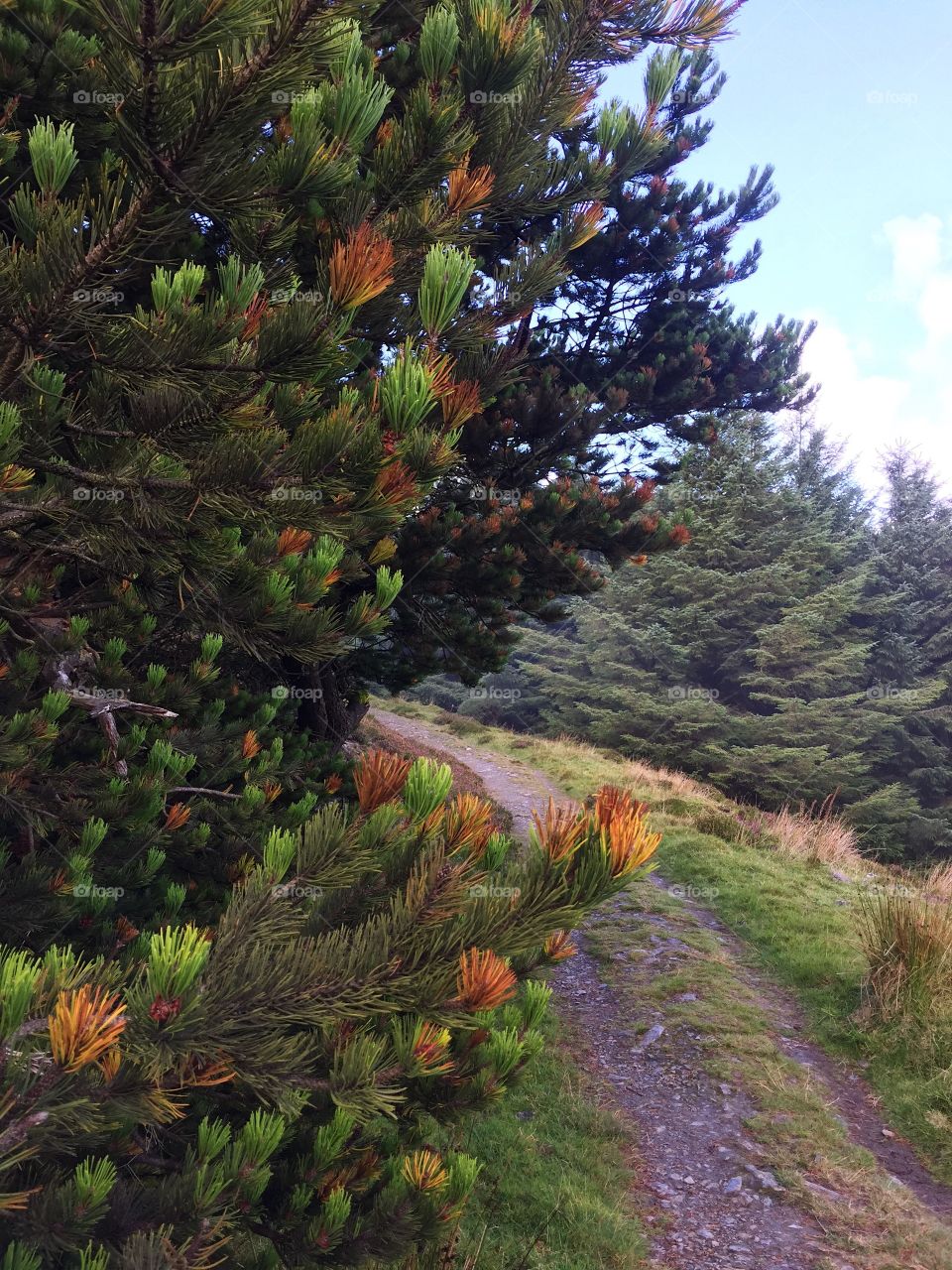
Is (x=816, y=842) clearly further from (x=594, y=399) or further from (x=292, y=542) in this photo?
(x=292, y=542)

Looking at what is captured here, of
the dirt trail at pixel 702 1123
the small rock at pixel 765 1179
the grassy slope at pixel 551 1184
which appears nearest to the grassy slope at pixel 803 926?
the dirt trail at pixel 702 1123

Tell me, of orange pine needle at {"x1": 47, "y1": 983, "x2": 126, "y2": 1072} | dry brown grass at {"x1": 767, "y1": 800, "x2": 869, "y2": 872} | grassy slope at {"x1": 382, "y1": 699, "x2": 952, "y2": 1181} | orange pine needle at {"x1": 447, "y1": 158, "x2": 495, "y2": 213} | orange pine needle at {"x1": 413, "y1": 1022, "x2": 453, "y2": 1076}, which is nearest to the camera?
orange pine needle at {"x1": 47, "y1": 983, "x2": 126, "y2": 1072}

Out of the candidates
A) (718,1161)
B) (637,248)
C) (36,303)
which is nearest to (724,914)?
(718,1161)

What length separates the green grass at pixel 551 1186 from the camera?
3.59 m

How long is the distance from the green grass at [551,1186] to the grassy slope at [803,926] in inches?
77.1

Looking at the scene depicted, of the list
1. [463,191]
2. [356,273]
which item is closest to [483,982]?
[356,273]

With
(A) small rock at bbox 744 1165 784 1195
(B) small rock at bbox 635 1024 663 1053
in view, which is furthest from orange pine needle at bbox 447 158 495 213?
(B) small rock at bbox 635 1024 663 1053

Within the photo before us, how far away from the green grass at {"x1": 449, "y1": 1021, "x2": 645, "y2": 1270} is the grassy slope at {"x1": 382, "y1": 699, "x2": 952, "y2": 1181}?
1959 millimetres

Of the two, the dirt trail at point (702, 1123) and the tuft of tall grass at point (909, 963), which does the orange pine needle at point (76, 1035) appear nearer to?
the dirt trail at point (702, 1123)

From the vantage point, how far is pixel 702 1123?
4.91 m

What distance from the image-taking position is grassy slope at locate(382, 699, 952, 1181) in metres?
5.05

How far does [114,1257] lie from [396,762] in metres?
1.21

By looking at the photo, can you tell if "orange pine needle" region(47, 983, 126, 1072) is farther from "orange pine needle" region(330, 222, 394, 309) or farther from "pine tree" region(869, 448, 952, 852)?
"pine tree" region(869, 448, 952, 852)

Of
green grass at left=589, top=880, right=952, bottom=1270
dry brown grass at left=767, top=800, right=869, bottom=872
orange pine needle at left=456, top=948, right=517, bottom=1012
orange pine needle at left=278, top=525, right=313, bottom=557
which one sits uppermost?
orange pine needle at left=278, top=525, right=313, bottom=557
